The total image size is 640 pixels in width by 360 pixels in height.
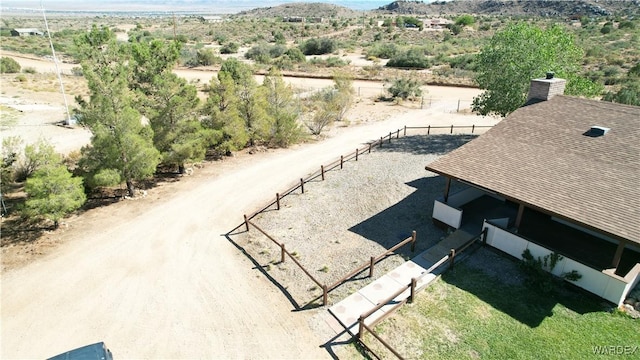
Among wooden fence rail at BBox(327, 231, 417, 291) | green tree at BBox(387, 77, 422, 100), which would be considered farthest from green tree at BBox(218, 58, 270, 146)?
green tree at BBox(387, 77, 422, 100)

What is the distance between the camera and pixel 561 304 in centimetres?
1138

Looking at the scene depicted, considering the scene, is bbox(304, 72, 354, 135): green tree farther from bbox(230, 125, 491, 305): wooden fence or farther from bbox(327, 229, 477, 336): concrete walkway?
bbox(327, 229, 477, 336): concrete walkway

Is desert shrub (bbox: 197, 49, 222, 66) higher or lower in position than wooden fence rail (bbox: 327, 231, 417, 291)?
higher

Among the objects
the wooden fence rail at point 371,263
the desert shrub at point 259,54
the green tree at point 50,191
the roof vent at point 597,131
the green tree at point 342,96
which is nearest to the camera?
the wooden fence rail at point 371,263

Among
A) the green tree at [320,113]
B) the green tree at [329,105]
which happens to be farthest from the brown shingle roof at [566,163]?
the green tree at [329,105]

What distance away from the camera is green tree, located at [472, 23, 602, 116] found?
69.0 ft

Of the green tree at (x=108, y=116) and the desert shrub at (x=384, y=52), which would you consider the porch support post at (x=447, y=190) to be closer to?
the green tree at (x=108, y=116)

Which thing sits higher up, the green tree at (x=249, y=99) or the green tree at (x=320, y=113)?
the green tree at (x=249, y=99)

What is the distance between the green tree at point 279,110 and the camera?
25.9 metres

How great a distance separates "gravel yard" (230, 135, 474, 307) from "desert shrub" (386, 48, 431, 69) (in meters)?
37.4

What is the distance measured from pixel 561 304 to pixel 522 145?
19.4 feet

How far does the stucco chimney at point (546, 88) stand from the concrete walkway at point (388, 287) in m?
7.82

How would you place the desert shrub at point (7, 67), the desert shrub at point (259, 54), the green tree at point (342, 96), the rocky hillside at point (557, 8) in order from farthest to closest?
the rocky hillside at point (557, 8), the desert shrub at point (259, 54), the desert shrub at point (7, 67), the green tree at point (342, 96)

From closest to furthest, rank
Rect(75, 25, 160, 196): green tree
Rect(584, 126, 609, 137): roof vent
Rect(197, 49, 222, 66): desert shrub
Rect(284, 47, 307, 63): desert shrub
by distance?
Rect(584, 126, 609, 137): roof vent < Rect(75, 25, 160, 196): green tree < Rect(197, 49, 222, 66): desert shrub < Rect(284, 47, 307, 63): desert shrub
